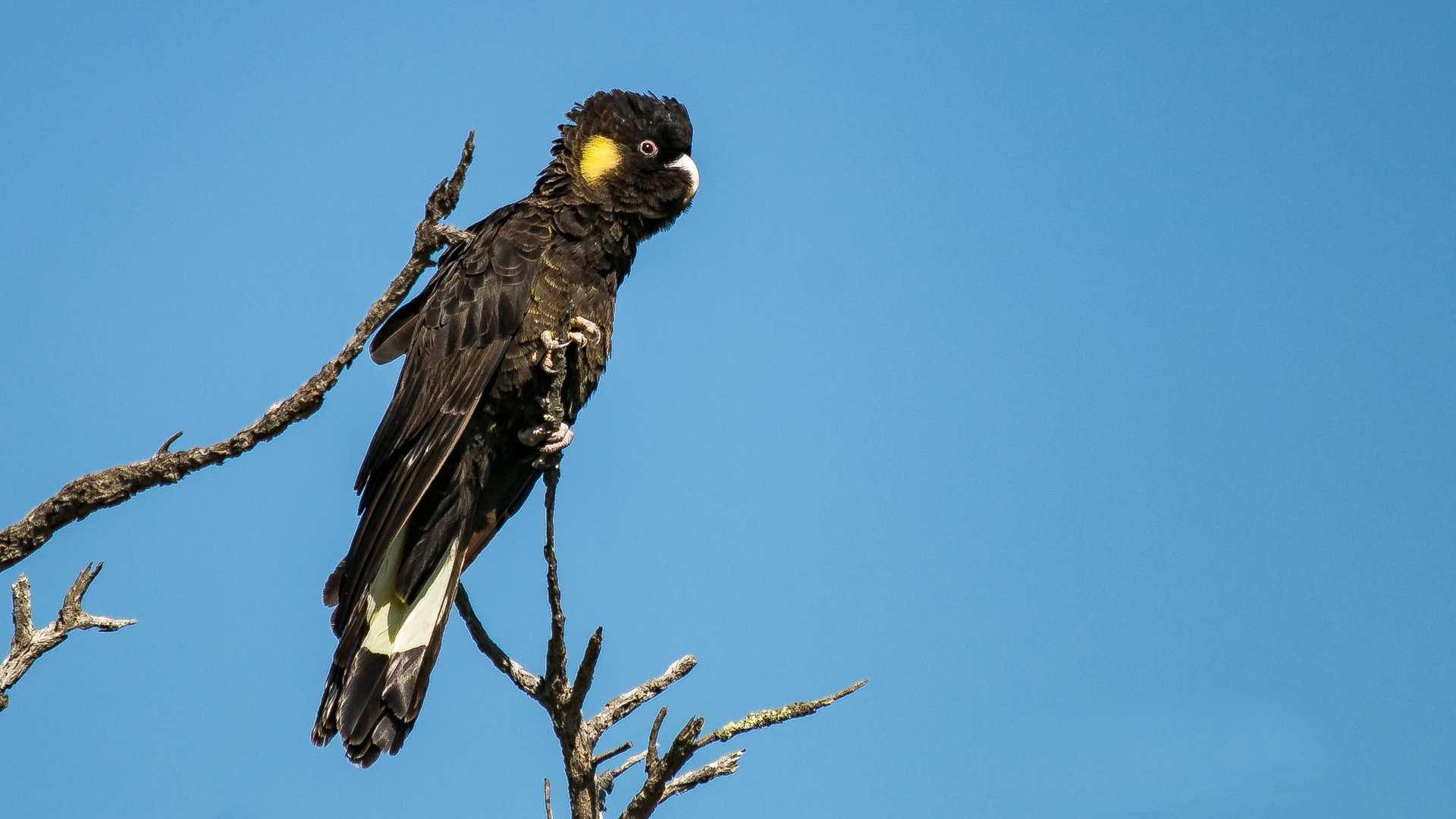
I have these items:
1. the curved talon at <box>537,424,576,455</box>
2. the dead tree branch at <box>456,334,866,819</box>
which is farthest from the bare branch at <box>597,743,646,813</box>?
the curved talon at <box>537,424,576,455</box>

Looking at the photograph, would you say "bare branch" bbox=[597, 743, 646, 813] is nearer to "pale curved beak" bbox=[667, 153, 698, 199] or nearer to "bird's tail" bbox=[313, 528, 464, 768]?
"bird's tail" bbox=[313, 528, 464, 768]

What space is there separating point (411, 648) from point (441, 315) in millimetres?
1562

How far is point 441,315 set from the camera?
514 centimetres

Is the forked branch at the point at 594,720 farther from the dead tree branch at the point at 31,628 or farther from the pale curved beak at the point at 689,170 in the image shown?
the pale curved beak at the point at 689,170

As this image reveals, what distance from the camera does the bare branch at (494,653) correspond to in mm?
3842

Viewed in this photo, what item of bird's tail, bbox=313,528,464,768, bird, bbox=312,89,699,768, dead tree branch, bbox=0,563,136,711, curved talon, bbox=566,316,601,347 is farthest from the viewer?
curved talon, bbox=566,316,601,347

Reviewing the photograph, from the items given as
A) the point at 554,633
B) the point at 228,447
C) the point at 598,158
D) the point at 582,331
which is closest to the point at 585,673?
the point at 554,633

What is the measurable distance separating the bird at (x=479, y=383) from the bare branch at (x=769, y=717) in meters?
1.49

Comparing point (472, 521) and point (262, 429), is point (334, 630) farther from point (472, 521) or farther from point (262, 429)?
point (262, 429)

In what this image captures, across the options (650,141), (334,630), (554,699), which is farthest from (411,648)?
(650,141)

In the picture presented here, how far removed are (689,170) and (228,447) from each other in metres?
3.02

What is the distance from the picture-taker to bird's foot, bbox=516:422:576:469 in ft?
15.9

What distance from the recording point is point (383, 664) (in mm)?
4449

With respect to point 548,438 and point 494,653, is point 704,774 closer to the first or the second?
point 494,653
